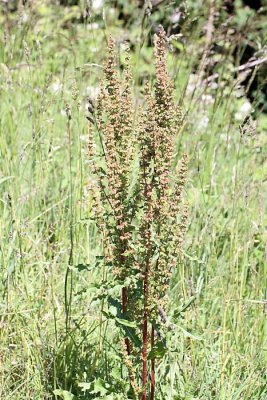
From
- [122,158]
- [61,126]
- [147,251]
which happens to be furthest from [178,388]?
[61,126]

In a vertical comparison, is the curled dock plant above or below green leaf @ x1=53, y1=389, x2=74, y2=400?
above

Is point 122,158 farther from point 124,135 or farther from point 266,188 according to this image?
point 266,188

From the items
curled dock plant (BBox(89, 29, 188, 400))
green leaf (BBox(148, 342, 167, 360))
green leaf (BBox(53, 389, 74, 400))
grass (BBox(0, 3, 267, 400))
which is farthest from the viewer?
grass (BBox(0, 3, 267, 400))

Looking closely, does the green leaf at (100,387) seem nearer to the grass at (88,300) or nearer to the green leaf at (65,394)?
the grass at (88,300)

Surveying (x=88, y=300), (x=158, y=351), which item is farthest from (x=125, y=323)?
(x=88, y=300)

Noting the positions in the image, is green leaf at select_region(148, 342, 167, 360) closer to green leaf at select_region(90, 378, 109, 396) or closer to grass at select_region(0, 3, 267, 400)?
grass at select_region(0, 3, 267, 400)

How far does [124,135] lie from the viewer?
176 centimetres

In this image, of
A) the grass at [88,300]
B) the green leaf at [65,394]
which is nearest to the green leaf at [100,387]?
the grass at [88,300]

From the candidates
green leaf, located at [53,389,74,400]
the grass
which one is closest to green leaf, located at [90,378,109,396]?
the grass

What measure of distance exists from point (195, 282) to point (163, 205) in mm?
882

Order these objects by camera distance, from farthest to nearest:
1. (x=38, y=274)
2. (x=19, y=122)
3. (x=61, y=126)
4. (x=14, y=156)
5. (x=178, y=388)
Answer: (x=61, y=126) → (x=19, y=122) → (x=14, y=156) → (x=38, y=274) → (x=178, y=388)

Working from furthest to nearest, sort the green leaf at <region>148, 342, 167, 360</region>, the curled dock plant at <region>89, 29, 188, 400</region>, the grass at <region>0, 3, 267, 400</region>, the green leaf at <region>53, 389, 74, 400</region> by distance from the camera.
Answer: the grass at <region>0, 3, 267, 400</region>
the green leaf at <region>53, 389, 74, 400</region>
the green leaf at <region>148, 342, 167, 360</region>
the curled dock plant at <region>89, 29, 188, 400</region>

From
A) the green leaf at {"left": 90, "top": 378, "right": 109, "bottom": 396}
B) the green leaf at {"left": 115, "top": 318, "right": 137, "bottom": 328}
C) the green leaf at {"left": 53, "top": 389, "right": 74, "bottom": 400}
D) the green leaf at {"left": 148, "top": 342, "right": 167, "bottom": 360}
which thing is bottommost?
the green leaf at {"left": 53, "top": 389, "right": 74, "bottom": 400}

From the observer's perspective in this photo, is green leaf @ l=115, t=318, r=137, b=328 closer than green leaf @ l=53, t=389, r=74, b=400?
Yes
